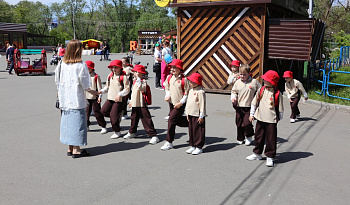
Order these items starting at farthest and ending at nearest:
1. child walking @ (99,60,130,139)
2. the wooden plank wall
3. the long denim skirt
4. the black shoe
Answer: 1. the wooden plank wall
2. child walking @ (99,60,130,139)
3. the black shoe
4. the long denim skirt

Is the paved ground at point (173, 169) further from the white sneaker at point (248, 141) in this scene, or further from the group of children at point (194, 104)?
the group of children at point (194, 104)

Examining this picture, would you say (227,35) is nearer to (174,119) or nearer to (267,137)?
(174,119)

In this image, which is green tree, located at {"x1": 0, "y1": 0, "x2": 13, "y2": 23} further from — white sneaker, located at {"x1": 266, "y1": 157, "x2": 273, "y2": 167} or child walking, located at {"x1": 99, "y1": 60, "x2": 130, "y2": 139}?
white sneaker, located at {"x1": 266, "y1": 157, "x2": 273, "y2": 167}

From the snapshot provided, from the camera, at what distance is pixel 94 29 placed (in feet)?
288

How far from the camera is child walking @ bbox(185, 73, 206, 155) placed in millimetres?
6559

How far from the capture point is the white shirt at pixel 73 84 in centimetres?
618

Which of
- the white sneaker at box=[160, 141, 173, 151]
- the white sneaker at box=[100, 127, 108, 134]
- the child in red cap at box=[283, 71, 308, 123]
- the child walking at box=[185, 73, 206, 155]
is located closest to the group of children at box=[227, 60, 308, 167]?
the child walking at box=[185, 73, 206, 155]

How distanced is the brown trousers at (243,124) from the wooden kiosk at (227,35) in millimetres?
5950

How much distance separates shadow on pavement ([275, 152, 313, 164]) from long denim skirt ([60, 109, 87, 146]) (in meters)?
3.33

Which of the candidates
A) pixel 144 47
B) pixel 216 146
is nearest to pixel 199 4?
pixel 216 146

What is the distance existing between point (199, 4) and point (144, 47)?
47.1 meters

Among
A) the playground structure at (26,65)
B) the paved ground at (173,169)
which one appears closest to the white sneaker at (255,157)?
the paved ground at (173,169)

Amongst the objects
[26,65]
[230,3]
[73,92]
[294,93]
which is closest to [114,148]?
[73,92]

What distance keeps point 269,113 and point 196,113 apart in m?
1.26
